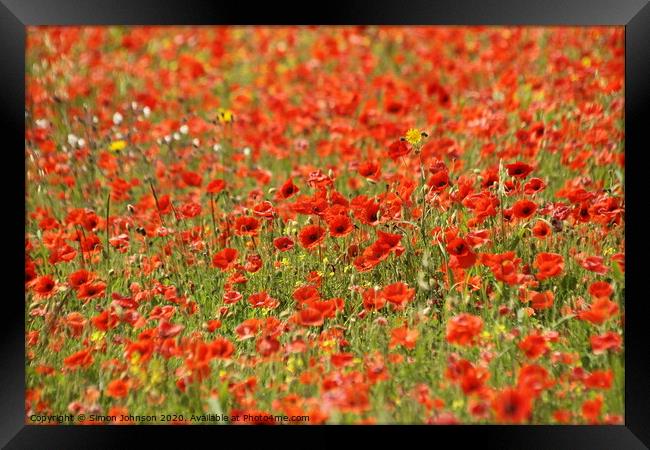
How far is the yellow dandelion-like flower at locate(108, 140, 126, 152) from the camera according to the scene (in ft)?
16.3

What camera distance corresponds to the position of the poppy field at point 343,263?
2711 mm

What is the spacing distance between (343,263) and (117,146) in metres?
2.18

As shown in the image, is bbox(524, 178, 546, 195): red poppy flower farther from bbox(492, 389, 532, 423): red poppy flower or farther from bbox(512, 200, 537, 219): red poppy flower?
A: bbox(492, 389, 532, 423): red poppy flower

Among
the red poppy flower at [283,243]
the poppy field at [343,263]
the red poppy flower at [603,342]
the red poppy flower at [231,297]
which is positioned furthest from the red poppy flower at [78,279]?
the red poppy flower at [603,342]

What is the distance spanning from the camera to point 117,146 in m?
4.97

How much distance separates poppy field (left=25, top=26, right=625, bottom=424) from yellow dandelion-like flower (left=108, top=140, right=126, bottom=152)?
0.06 feet

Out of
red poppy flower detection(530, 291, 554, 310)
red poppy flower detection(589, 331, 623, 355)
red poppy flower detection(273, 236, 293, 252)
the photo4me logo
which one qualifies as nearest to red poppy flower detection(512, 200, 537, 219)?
red poppy flower detection(530, 291, 554, 310)

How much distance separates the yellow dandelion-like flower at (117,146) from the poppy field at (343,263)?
2cm

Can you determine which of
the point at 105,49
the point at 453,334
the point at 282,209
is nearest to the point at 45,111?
the point at 105,49

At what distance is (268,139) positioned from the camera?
516 centimetres

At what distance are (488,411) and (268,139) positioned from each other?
3008 mm

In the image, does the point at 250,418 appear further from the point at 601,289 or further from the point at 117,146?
the point at 117,146

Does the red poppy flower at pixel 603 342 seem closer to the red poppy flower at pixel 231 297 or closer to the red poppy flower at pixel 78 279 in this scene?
the red poppy flower at pixel 231 297
